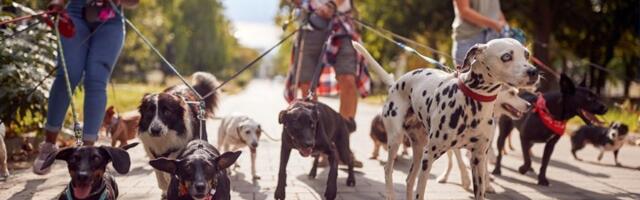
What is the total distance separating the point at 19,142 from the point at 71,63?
2.28 m

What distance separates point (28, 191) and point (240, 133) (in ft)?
7.46

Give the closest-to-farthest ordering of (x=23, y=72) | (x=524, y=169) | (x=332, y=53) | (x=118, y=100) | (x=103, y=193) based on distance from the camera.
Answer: (x=103, y=193), (x=524, y=169), (x=23, y=72), (x=332, y=53), (x=118, y=100)

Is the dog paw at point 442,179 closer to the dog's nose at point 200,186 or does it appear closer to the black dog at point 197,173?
the black dog at point 197,173

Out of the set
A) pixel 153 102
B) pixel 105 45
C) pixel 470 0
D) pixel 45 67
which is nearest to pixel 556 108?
pixel 470 0

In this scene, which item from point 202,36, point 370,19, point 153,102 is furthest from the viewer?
point 202,36

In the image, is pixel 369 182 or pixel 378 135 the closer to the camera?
pixel 369 182

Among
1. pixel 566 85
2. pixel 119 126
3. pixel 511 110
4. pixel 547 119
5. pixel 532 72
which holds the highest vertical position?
pixel 532 72

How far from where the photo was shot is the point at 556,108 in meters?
6.08

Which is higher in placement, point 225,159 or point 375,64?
point 375,64

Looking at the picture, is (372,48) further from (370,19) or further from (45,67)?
(45,67)

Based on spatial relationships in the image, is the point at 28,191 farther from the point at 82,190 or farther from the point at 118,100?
the point at 118,100

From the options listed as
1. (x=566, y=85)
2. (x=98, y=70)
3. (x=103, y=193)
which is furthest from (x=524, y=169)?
(x=103, y=193)

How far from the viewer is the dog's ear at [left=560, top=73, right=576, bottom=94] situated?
5.95 metres

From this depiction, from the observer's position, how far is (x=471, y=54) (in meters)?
3.89
